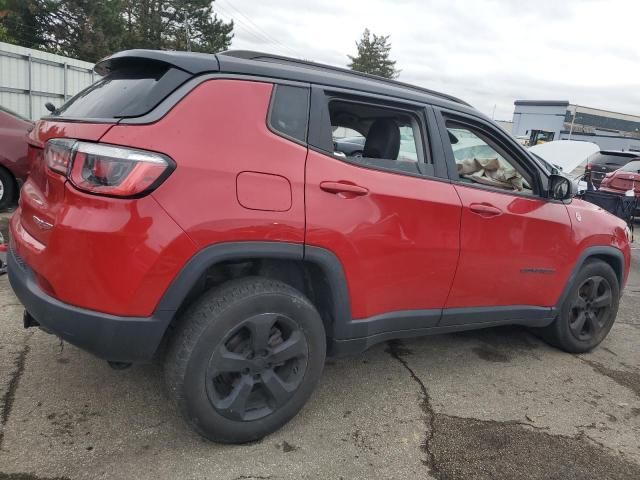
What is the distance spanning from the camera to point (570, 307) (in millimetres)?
3857

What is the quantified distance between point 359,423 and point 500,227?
4.80 ft

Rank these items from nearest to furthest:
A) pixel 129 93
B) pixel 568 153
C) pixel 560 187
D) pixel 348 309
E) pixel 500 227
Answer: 1. pixel 129 93
2. pixel 348 309
3. pixel 500 227
4. pixel 560 187
5. pixel 568 153

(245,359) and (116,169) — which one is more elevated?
(116,169)

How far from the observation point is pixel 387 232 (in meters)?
2.70

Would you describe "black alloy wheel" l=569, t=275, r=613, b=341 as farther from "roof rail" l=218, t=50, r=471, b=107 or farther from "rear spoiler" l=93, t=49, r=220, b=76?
"rear spoiler" l=93, t=49, r=220, b=76

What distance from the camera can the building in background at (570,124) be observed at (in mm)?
42344

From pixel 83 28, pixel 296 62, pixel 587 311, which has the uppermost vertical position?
pixel 83 28

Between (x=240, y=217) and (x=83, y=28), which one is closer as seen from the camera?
(x=240, y=217)

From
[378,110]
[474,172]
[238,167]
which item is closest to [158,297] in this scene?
[238,167]

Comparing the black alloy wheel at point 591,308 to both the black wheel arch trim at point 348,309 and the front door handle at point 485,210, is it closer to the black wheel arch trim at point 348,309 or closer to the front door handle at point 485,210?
the black wheel arch trim at point 348,309

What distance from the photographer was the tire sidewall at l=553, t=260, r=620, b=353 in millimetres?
3834

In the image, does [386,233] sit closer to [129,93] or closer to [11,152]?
[129,93]

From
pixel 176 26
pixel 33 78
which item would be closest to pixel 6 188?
pixel 33 78

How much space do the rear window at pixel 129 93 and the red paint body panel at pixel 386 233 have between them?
73cm
